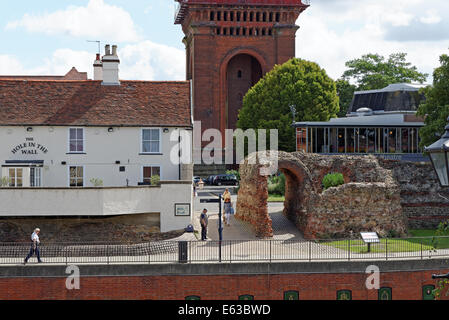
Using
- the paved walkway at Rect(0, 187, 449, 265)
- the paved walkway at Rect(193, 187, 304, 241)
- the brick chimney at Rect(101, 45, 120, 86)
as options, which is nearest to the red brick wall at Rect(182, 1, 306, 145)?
the paved walkway at Rect(193, 187, 304, 241)

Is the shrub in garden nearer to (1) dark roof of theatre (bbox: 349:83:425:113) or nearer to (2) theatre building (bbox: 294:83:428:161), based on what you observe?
(2) theatre building (bbox: 294:83:428:161)

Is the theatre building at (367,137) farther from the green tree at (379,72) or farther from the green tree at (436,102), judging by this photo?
the green tree at (379,72)

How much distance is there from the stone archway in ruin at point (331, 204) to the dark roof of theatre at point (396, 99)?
1157 inches

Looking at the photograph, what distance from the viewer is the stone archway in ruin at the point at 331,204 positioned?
36.3 metres

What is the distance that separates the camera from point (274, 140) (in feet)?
217

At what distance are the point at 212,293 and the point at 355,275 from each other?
17.8 feet

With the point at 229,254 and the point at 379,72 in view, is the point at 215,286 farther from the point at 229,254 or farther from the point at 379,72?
the point at 379,72

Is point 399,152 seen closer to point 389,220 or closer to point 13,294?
point 389,220

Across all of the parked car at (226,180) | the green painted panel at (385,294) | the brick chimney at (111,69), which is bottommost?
the green painted panel at (385,294)

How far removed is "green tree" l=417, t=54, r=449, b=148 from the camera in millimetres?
43594

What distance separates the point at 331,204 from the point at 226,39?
145ft

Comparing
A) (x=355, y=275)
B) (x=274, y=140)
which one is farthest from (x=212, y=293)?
(x=274, y=140)

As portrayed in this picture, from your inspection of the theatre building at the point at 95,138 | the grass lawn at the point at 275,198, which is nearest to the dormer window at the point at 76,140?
the theatre building at the point at 95,138
